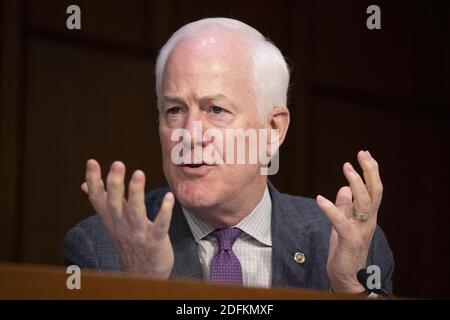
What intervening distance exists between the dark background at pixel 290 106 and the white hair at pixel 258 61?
69mm

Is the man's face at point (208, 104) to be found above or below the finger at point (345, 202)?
above

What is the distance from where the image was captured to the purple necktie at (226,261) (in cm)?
217

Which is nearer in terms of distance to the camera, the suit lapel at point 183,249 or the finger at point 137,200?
the finger at point 137,200

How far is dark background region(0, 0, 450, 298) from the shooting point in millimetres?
2365

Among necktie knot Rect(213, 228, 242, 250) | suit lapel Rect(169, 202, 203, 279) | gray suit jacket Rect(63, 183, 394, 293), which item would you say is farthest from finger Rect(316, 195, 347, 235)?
suit lapel Rect(169, 202, 203, 279)

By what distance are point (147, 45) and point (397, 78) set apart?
33.0 inches

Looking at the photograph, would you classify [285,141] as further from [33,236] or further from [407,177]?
[33,236]

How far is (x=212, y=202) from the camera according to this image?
86.5 inches

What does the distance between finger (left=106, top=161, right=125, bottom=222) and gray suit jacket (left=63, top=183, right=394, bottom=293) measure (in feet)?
0.55

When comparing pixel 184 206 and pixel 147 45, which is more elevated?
pixel 147 45

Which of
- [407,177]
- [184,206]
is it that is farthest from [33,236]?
[407,177]

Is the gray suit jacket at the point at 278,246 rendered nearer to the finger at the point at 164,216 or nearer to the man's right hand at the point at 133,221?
the man's right hand at the point at 133,221

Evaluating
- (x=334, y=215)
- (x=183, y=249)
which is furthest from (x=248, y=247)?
(x=334, y=215)

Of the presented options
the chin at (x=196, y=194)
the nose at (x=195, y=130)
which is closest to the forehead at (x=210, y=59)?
the nose at (x=195, y=130)
